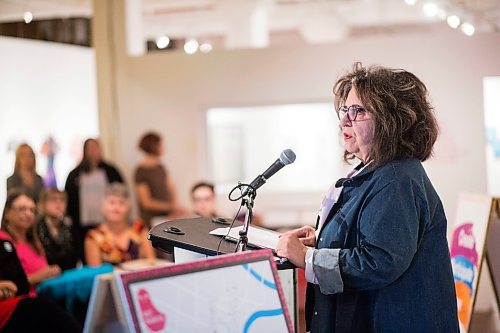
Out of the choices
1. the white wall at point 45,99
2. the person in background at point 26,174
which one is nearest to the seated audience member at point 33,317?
the white wall at point 45,99

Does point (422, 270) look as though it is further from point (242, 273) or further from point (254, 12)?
point (254, 12)

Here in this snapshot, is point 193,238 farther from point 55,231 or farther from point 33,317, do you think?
point 55,231

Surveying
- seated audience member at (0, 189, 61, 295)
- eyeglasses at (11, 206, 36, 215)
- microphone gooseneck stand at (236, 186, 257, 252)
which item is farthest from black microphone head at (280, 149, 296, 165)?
eyeglasses at (11, 206, 36, 215)

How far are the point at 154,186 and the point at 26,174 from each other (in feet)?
3.84

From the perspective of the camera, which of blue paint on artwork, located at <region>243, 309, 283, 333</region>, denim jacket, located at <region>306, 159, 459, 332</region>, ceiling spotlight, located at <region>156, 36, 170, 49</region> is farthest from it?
ceiling spotlight, located at <region>156, 36, 170, 49</region>

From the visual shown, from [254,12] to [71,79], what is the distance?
2.56 metres

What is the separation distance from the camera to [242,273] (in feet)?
6.11

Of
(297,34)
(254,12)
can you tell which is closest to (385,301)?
(254,12)

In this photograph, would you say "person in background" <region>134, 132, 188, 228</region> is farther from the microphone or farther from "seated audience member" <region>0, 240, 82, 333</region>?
the microphone

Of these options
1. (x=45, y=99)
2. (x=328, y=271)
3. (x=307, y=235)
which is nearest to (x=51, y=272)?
(x=45, y=99)

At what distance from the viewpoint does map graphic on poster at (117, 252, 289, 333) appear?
5.57 feet

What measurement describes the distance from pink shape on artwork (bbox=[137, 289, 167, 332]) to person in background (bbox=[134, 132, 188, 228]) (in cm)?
524

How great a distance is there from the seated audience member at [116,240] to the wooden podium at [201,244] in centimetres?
299

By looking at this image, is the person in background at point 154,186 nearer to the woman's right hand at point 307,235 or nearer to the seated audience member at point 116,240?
the seated audience member at point 116,240
